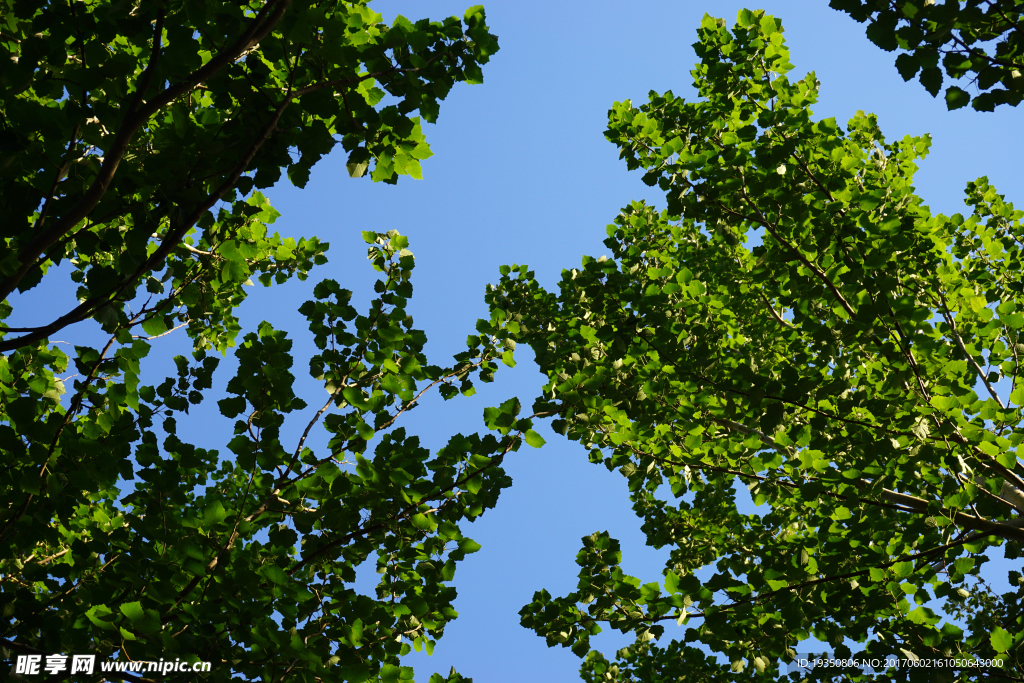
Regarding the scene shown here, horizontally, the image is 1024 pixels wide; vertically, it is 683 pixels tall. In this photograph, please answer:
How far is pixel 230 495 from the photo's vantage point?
5.21 m

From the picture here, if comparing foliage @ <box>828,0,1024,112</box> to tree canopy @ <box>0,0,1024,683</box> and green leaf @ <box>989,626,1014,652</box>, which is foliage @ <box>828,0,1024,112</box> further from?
green leaf @ <box>989,626,1014,652</box>

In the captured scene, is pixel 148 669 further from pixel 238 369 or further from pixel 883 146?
pixel 883 146

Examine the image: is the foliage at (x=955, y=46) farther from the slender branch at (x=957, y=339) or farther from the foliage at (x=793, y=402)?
the slender branch at (x=957, y=339)

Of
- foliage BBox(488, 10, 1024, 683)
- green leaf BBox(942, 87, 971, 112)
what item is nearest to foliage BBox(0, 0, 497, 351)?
foliage BBox(488, 10, 1024, 683)

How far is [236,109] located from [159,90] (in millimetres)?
359

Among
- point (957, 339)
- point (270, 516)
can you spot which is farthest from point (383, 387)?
point (957, 339)

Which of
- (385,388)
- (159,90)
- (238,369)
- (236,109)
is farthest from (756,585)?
(159,90)

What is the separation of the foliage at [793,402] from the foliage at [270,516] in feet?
2.59

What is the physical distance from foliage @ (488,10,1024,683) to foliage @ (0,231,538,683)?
0.79 meters

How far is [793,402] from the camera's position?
3.23 metres

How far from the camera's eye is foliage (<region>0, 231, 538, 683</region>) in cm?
265

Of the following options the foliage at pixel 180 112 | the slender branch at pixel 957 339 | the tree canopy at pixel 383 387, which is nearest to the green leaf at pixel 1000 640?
the tree canopy at pixel 383 387

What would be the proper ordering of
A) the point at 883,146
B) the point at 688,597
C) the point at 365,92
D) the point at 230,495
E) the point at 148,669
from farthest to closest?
the point at 883,146 < the point at 230,495 < the point at 365,92 < the point at 688,597 < the point at 148,669

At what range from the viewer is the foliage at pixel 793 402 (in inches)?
125
